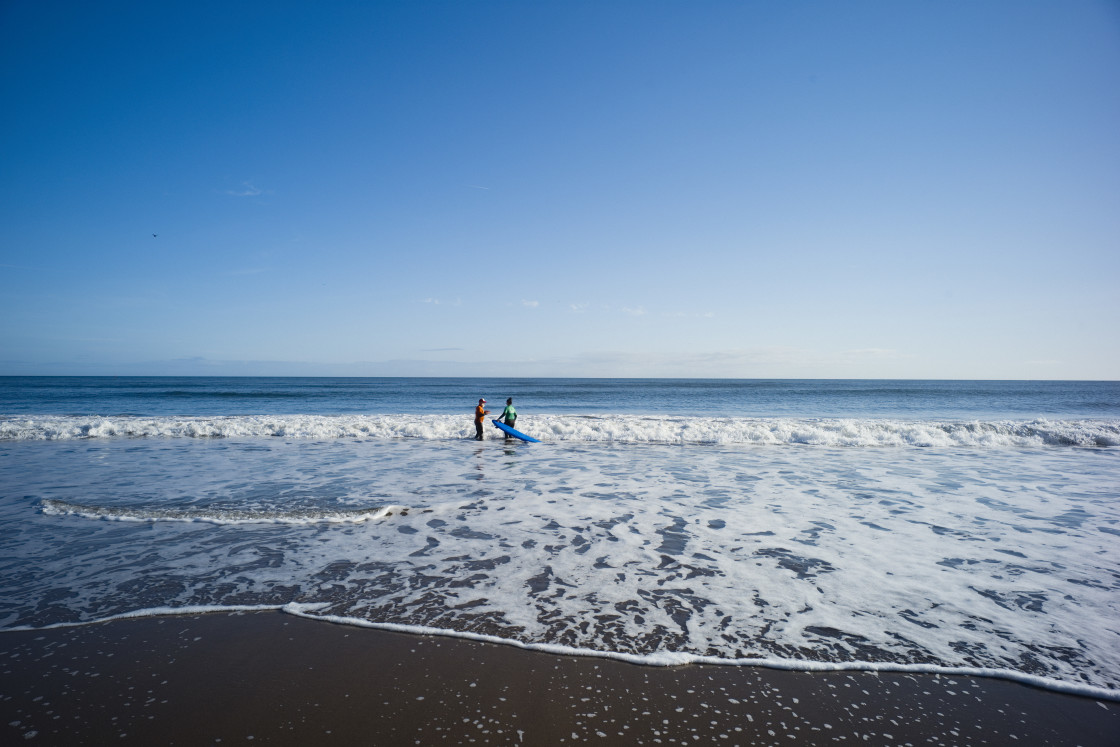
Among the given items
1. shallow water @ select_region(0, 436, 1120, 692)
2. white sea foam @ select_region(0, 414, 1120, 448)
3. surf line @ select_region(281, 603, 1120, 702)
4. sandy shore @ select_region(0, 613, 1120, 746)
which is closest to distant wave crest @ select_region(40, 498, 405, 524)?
shallow water @ select_region(0, 436, 1120, 692)

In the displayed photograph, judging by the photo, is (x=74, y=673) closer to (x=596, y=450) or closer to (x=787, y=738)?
(x=787, y=738)

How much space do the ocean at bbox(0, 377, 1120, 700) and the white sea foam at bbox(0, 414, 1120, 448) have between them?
3749mm

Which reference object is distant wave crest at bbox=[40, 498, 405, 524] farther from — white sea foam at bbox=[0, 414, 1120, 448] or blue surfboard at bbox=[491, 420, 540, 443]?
white sea foam at bbox=[0, 414, 1120, 448]

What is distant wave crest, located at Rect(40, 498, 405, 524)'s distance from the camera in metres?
8.13

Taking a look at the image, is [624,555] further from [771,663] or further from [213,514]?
[213,514]

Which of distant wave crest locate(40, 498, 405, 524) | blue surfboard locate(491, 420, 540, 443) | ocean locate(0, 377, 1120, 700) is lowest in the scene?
ocean locate(0, 377, 1120, 700)

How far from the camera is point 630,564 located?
634 cm

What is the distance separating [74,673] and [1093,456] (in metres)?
23.9

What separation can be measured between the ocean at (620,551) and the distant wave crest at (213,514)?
59 millimetres

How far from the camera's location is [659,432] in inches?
797

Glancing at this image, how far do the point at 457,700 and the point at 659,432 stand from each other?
1738cm

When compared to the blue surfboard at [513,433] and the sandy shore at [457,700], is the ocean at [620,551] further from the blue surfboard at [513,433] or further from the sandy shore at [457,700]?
the blue surfboard at [513,433]

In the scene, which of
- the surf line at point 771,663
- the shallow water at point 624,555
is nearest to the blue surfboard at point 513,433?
the shallow water at point 624,555

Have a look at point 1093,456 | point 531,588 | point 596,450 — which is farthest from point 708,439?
point 531,588
